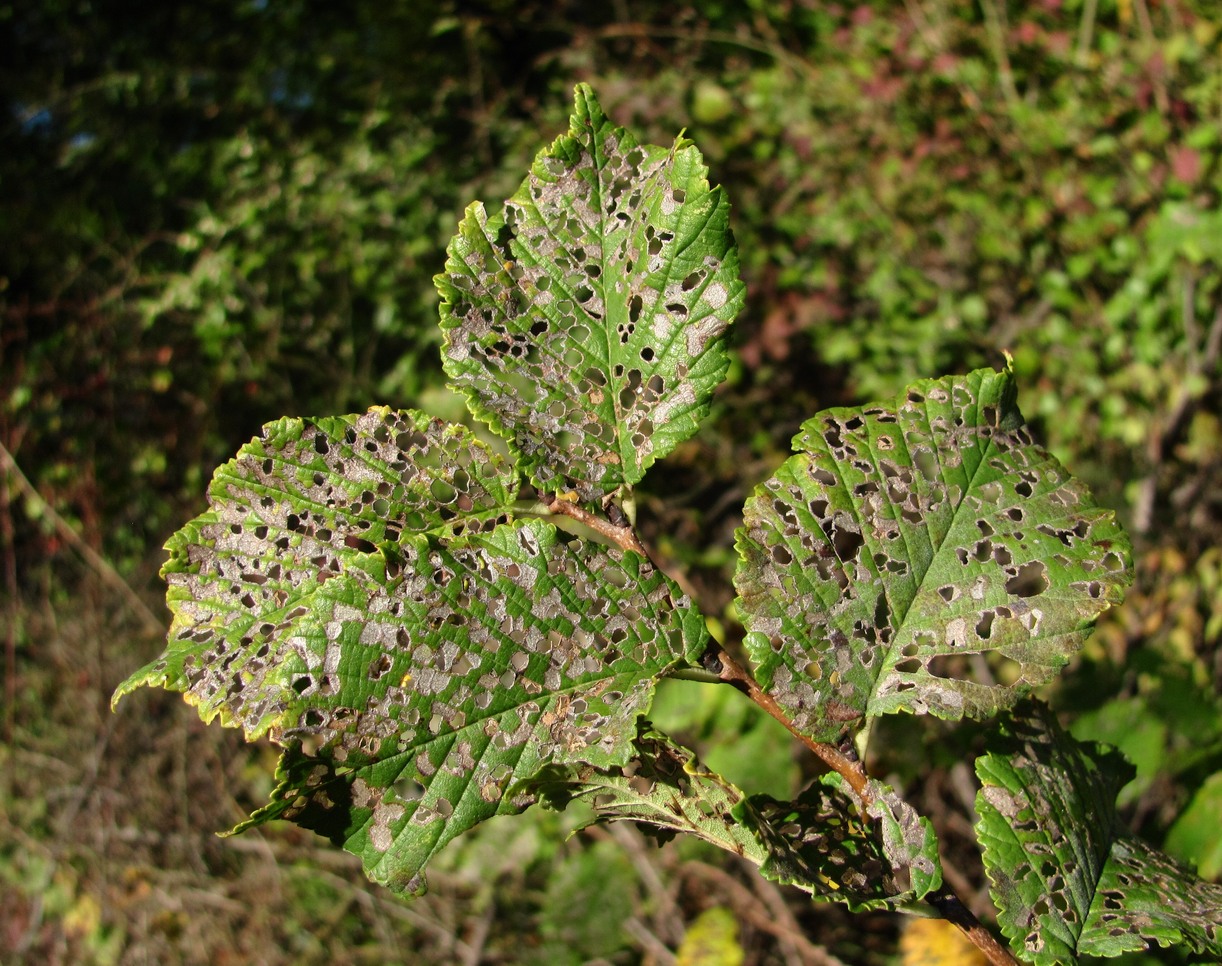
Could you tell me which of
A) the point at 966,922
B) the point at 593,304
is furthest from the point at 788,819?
the point at 593,304

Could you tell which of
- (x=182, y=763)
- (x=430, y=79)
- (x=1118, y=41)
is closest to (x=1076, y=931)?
(x=182, y=763)

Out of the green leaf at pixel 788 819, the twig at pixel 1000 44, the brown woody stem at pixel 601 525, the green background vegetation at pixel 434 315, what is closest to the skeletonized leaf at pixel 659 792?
the green leaf at pixel 788 819

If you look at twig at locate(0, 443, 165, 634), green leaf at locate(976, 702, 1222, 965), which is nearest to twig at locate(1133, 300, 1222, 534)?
green leaf at locate(976, 702, 1222, 965)

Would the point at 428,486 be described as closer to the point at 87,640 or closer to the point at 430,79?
the point at 87,640

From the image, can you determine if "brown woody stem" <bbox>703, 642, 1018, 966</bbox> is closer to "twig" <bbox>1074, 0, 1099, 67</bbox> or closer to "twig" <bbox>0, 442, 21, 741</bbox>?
"twig" <bbox>1074, 0, 1099, 67</bbox>

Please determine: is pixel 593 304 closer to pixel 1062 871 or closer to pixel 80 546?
pixel 1062 871
